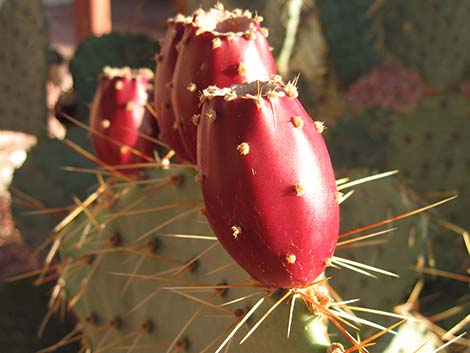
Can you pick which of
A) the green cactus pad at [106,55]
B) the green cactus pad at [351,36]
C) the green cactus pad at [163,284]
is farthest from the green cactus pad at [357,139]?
the green cactus pad at [163,284]

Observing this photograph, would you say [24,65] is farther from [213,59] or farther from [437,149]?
[213,59]

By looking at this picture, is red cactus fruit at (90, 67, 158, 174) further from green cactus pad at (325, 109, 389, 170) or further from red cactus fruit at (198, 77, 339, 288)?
green cactus pad at (325, 109, 389, 170)

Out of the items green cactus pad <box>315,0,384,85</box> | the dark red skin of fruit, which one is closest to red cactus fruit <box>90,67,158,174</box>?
the dark red skin of fruit

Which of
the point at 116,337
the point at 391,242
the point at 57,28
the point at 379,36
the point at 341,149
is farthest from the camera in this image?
the point at 57,28

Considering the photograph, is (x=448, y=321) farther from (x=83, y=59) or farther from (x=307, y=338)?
(x=83, y=59)

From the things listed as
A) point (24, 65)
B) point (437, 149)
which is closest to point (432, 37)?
point (437, 149)

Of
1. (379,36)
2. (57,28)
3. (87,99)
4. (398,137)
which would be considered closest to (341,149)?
(398,137)

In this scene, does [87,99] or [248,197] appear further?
[87,99]
